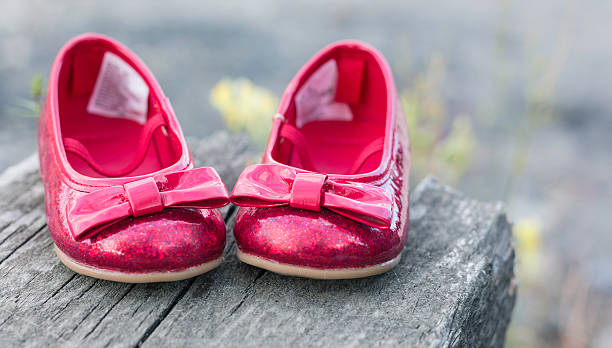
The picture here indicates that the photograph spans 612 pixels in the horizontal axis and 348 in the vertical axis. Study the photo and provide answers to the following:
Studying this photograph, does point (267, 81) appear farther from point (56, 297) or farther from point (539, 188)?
point (56, 297)

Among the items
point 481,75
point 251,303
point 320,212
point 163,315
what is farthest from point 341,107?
point 481,75

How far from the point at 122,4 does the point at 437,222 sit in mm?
3647

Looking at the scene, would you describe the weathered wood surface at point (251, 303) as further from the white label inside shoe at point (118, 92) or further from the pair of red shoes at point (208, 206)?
the white label inside shoe at point (118, 92)

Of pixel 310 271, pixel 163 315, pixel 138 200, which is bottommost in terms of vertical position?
pixel 163 315

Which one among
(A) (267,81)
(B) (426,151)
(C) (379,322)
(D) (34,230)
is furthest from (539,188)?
(D) (34,230)

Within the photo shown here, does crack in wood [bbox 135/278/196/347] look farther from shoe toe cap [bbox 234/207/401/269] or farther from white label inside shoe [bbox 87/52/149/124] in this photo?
white label inside shoe [bbox 87/52/149/124]

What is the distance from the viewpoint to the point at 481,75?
4023 mm

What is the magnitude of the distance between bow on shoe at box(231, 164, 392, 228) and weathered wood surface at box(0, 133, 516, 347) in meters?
0.19

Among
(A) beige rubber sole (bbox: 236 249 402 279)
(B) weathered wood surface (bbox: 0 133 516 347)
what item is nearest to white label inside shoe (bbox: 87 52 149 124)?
(B) weathered wood surface (bbox: 0 133 516 347)

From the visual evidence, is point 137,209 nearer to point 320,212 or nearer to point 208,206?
point 208,206

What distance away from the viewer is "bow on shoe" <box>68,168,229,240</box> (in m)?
1.18

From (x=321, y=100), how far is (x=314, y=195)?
1.97 feet

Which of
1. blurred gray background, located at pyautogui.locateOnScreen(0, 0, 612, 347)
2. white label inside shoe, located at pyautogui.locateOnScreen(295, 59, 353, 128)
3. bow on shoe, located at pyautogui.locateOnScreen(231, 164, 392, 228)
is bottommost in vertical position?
blurred gray background, located at pyautogui.locateOnScreen(0, 0, 612, 347)

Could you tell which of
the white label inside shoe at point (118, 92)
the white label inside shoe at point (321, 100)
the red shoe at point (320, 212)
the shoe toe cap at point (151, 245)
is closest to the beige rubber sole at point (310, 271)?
the red shoe at point (320, 212)
